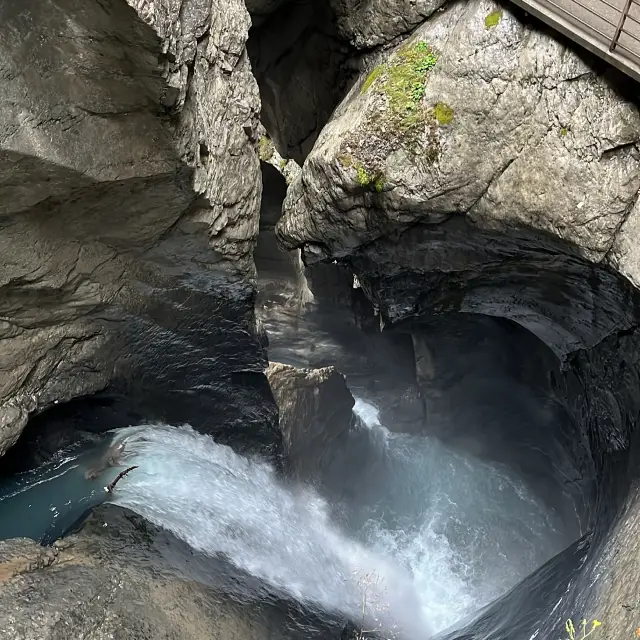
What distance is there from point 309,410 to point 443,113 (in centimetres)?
759

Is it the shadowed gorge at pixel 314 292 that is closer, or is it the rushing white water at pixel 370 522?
the shadowed gorge at pixel 314 292

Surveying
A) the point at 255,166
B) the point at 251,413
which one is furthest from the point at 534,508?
the point at 255,166

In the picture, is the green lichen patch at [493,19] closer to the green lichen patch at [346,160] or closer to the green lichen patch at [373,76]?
the green lichen patch at [373,76]

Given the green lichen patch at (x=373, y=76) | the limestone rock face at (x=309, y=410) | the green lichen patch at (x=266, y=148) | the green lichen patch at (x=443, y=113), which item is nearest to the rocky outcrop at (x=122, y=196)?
the green lichen patch at (x=373, y=76)

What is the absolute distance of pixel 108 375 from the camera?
8234 millimetres

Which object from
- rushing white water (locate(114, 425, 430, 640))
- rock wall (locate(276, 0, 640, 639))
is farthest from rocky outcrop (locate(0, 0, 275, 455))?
rock wall (locate(276, 0, 640, 639))

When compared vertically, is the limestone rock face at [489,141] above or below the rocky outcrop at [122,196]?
above

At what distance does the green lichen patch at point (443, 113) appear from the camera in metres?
6.19

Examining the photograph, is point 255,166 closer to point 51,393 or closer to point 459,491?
point 51,393

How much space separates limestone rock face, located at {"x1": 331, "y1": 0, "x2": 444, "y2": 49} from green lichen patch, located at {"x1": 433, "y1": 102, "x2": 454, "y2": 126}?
1.54 m

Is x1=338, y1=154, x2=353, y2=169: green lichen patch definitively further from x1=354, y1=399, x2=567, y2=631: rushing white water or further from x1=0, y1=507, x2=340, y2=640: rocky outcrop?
x1=354, y1=399, x2=567, y2=631: rushing white water

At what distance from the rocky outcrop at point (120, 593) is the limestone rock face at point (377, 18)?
7.47 m

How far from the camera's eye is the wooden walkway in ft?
16.6

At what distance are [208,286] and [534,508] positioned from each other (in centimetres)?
865
